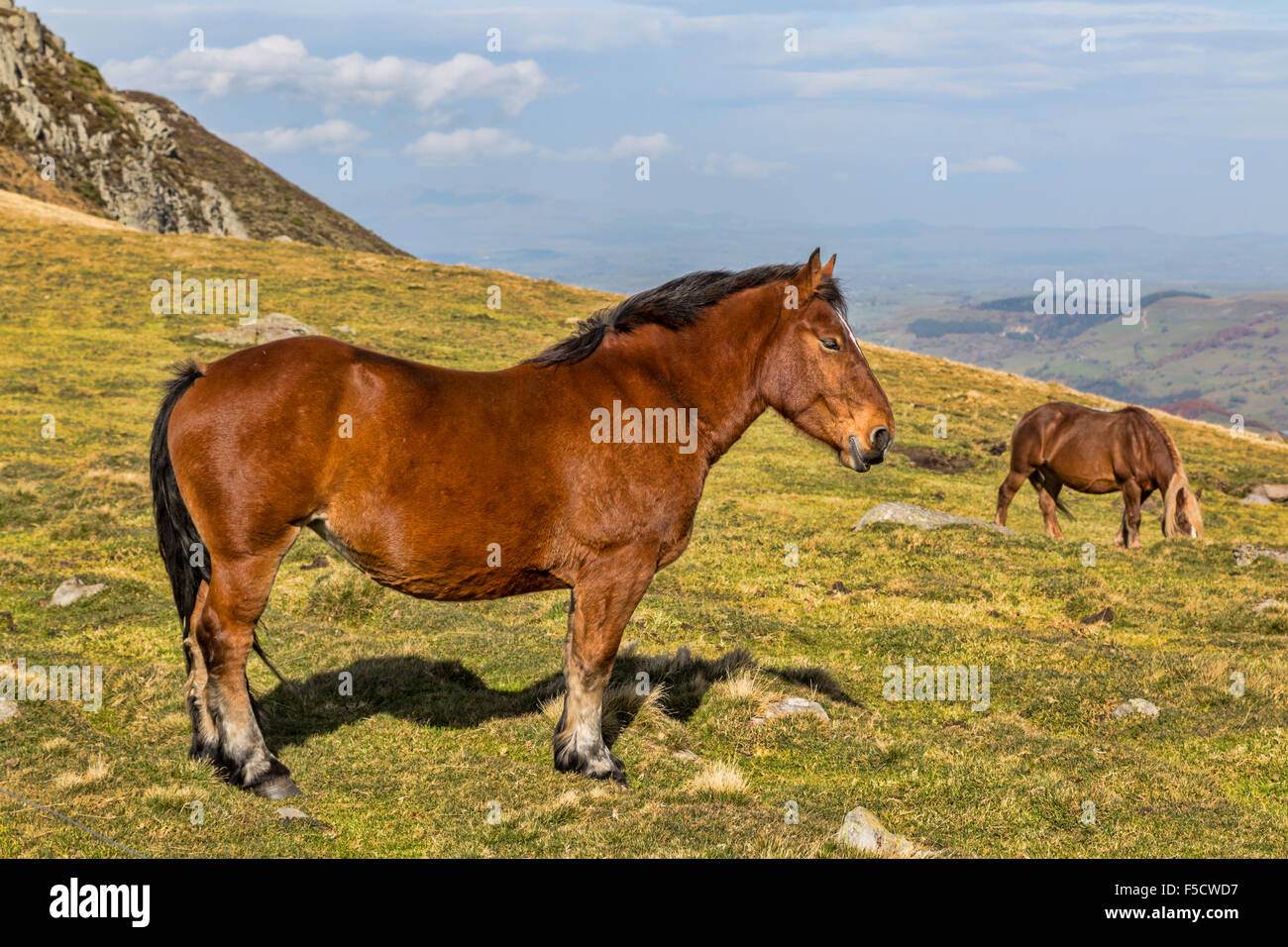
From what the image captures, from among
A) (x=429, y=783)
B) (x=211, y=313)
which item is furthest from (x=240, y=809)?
(x=211, y=313)

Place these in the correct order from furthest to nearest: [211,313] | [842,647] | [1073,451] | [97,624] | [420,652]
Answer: [211,313] < [1073,451] < [842,647] < [97,624] < [420,652]

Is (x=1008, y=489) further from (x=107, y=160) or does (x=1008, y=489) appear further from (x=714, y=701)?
(x=107, y=160)

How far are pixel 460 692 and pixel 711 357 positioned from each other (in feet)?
15.6

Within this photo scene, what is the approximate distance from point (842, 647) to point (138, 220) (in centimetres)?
8269

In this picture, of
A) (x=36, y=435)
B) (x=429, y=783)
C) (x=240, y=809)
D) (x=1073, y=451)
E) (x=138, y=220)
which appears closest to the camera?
(x=240, y=809)

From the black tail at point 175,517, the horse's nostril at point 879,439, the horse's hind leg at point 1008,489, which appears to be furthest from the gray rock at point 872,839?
the horse's hind leg at point 1008,489

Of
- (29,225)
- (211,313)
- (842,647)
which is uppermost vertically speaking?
(29,225)

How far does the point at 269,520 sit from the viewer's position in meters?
6.82

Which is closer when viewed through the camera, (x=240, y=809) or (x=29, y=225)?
(x=240, y=809)

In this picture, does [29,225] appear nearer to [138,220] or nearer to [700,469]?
[138,220]

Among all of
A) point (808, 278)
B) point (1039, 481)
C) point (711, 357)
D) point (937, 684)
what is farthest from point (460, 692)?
point (1039, 481)

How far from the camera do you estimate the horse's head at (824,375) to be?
7.58 meters

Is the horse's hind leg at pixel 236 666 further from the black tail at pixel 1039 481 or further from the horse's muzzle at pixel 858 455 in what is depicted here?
the black tail at pixel 1039 481
